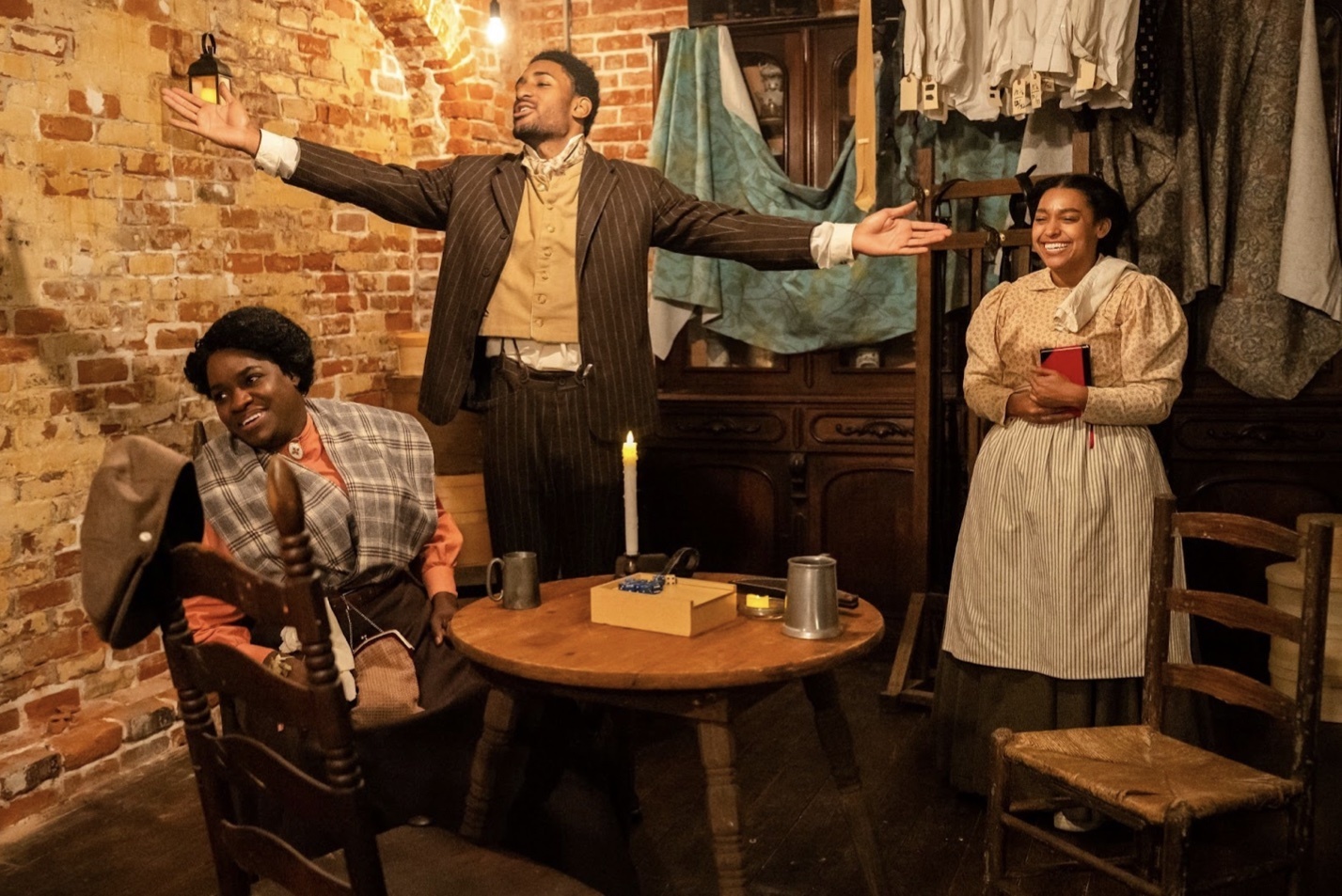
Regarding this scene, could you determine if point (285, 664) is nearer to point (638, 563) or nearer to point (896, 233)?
point (638, 563)

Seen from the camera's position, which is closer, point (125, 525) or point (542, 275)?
point (125, 525)

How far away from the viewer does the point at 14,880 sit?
270 centimetres

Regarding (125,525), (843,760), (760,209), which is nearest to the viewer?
(125,525)

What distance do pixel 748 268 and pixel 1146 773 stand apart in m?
2.55

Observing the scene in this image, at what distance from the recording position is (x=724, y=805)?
2.03 m

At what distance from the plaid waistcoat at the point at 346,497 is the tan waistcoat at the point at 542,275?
51cm

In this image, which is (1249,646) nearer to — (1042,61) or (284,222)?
(1042,61)

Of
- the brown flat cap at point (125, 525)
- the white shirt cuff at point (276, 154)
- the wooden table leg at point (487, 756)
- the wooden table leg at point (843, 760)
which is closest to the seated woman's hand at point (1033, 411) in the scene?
the wooden table leg at point (843, 760)

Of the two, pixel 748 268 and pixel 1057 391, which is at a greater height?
pixel 748 268

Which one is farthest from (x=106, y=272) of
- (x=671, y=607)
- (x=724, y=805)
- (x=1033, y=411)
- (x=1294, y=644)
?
(x=1294, y=644)

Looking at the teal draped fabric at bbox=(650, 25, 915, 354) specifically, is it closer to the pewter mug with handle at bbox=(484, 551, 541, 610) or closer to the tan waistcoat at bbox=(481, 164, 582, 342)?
the tan waistcoat at bbox=(481, 164, 582, 342)

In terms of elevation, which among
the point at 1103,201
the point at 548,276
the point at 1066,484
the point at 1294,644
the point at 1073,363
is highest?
the point at 1103,201

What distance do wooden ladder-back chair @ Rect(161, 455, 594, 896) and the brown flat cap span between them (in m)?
0.05

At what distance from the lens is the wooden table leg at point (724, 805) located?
2012 mm
